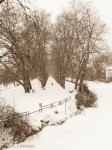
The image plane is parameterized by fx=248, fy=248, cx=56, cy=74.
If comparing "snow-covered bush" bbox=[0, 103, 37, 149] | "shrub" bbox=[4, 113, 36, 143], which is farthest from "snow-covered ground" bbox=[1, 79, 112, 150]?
"snow-covered bush" bbox=[0, 103, 37, 149]

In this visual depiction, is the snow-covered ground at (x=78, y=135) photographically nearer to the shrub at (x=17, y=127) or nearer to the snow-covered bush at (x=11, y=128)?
the shrub at (x=17, y=127)

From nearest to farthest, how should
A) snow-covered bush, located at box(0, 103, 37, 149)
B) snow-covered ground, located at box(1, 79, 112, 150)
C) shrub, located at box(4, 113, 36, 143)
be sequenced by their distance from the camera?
snow-covered ground, located at box(1, 79, 112, 150) < snow-covered bush, located at box(0, 103, 37, 149) < shrub, located at box(4, 113, 36, 143)

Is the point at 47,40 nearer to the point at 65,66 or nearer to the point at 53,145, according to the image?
the point at 65,66

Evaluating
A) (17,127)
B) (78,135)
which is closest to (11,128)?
(17,127)

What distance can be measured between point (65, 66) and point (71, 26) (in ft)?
20.1

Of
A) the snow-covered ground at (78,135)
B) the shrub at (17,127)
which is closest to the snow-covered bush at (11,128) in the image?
the shrub at (17,127)

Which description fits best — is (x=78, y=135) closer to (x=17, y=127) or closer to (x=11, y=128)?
(x=17, y=127)

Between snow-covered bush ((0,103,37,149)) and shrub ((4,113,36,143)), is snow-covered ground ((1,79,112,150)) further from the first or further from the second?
snow-covered bush ((0,103,37,149))

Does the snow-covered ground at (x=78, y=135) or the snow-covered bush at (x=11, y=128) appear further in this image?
the snow-covered bush at (x=11, y=128)

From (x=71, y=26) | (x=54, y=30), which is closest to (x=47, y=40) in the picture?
(x=54, y=30)

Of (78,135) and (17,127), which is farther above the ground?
(17,127)

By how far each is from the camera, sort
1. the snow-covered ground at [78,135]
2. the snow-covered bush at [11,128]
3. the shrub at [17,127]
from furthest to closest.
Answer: the shrub at [17,127], the snow-covered bush at [11,128], the snow-covered ground at [78,135]

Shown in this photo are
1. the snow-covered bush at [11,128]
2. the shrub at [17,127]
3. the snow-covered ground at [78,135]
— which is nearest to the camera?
the snow-covered ground at [78,135]

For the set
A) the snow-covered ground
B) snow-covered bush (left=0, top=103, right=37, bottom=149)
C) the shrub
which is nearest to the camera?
the snow-covered ground
